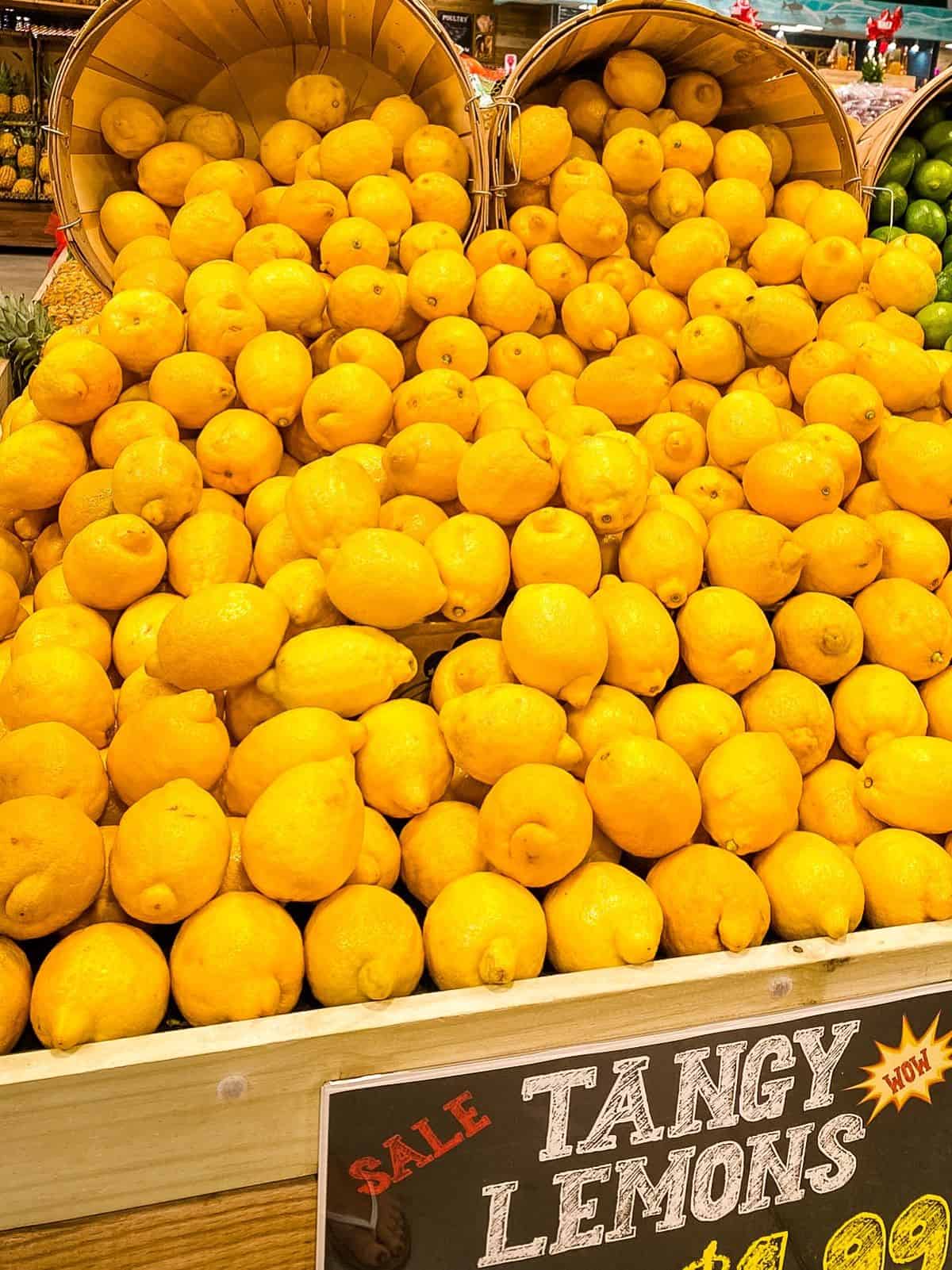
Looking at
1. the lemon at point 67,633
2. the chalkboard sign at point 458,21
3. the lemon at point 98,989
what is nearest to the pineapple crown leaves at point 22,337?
the lemon at point 67,633

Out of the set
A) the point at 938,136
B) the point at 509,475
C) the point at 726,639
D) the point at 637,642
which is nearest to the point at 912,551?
the point at 726,639

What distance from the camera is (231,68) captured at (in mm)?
1709

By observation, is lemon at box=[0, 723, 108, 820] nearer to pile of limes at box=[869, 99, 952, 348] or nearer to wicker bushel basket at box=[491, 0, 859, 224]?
wicker bushel basket at box=[491, 0, 859, 224]

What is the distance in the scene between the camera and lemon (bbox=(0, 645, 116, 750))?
95 cm

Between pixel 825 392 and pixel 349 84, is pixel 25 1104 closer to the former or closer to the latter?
pixel 825 392

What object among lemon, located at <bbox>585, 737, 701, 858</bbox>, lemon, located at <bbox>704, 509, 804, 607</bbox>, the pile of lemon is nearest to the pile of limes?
the pile of lemon

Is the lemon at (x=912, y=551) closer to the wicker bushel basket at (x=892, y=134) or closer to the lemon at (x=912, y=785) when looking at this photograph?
the lemon at (x=912, y=785)

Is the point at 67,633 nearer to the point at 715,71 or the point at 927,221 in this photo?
the point at 715,71

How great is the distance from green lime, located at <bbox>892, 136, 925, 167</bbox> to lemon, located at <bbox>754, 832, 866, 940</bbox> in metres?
1.74

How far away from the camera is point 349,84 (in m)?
1.74

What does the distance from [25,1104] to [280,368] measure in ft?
3.05

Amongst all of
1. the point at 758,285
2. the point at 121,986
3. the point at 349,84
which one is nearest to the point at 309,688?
the point at 121,986

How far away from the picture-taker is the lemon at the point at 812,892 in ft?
2.95

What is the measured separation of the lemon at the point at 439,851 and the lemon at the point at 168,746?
219 mm
